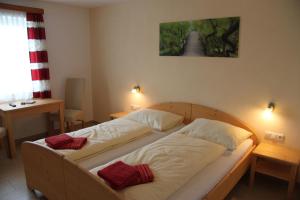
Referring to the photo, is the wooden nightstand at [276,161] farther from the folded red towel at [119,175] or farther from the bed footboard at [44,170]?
the bed footboard at [44,170]

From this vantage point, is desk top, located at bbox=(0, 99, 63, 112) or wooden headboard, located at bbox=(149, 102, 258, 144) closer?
wooden headboard, located at bbox=(149, 102, 258, 144)

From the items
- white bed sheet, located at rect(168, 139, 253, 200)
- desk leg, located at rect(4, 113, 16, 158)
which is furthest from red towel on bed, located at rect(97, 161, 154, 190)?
desk leg, located at rect(4, 113, 16, 158)

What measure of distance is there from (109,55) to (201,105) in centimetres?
208

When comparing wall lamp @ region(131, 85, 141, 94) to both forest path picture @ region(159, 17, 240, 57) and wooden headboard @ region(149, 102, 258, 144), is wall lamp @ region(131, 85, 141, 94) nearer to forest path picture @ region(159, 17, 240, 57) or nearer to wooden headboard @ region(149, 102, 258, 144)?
wooden headboard @ region(149, 102, 258, 144)

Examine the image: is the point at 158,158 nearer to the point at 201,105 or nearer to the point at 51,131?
the point at 201,105

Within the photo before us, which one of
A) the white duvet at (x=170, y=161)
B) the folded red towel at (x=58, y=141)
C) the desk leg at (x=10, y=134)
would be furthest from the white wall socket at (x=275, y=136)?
the desk leg at (x=10, y=134)

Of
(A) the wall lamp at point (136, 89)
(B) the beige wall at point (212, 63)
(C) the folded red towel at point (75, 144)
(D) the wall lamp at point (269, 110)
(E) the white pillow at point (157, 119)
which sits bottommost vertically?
(C) the folded red towel at point (75, 144)

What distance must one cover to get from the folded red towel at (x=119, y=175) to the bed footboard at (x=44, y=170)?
1.46 ft

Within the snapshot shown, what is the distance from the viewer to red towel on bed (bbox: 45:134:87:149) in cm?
243

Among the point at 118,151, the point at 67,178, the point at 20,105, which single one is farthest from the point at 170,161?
the point at 20,105

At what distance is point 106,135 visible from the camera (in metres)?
2.76

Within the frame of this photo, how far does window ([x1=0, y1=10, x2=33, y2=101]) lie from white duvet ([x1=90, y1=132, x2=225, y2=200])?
2511 millimetres

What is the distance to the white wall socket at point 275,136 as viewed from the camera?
270 cm

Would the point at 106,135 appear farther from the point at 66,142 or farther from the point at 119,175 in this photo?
the point at 119,175
